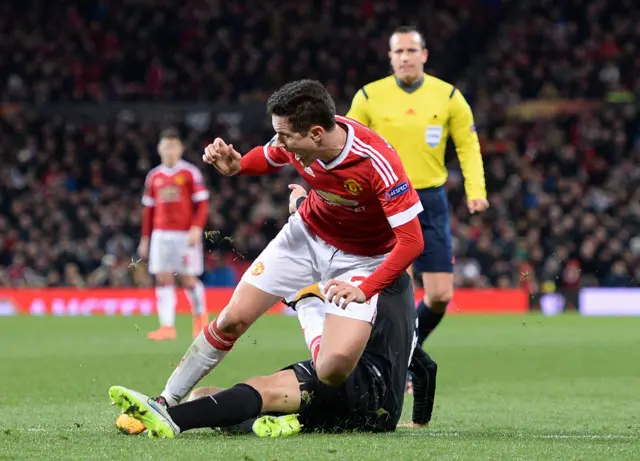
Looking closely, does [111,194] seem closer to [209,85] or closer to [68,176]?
[68,176]

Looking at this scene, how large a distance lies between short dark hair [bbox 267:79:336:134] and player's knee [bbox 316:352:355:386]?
105cm

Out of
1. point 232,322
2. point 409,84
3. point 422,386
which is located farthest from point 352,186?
point 409,84

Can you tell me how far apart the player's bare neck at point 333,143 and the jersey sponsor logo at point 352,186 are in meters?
0.14

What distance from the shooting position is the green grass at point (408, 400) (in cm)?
482

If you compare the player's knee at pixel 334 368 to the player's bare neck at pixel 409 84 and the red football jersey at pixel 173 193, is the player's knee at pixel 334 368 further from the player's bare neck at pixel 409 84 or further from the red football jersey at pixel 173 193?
the red football jersey at pixel 173 193

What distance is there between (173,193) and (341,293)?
31.2 ft

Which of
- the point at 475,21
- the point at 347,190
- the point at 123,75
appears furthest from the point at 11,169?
the point at 347,190

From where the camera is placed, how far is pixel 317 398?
5465 mm

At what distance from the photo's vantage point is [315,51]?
25.2 m

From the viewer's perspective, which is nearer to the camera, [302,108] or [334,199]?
[302,108]

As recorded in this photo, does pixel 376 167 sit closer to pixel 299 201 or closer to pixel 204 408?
pixel 299 201

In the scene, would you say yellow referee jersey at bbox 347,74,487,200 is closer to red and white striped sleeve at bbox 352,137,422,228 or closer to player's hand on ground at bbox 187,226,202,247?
red and white striped sleeve at bbox 352,137,422,228

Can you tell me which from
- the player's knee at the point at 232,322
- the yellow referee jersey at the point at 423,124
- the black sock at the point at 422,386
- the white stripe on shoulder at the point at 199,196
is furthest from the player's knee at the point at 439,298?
the white stripe on shoulder at the point at 199,196

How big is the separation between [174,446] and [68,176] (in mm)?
19818
